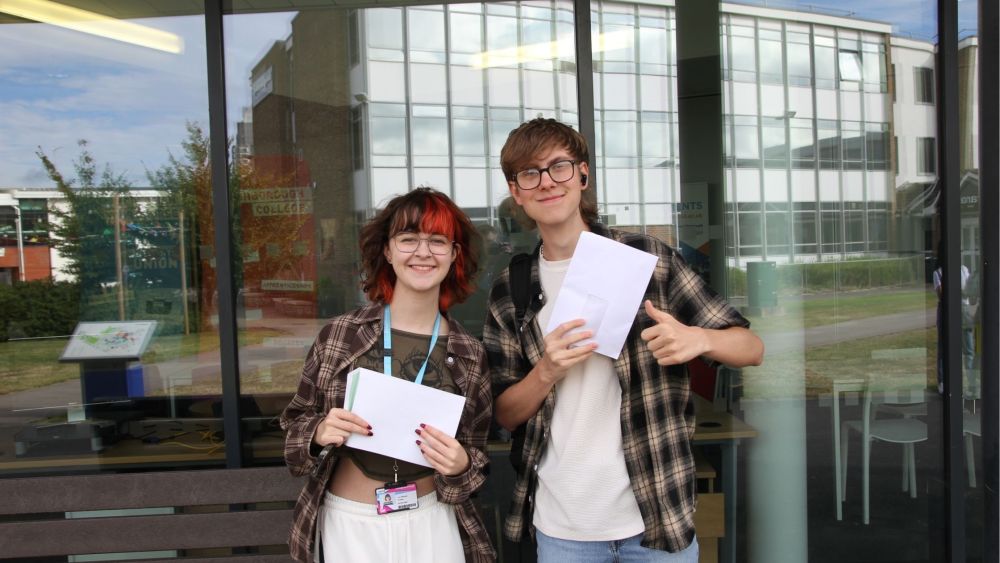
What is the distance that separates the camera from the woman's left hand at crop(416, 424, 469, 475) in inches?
63.4

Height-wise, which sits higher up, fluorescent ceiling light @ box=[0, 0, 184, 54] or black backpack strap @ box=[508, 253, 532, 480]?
fluorescent ceiling light @ box=[0, 0, 184, 54]

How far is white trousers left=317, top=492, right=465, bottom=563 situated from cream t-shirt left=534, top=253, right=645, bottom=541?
0.26 m

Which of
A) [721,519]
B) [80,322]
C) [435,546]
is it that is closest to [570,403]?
[435,546]

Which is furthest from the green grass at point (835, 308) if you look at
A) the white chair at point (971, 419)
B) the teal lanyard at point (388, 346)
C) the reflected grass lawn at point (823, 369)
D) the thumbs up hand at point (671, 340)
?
the teal lanyard at point (388, 346)

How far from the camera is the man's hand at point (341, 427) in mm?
1598

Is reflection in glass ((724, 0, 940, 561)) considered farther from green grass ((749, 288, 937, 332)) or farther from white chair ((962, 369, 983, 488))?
white chair ((962, 369, 983, 488))

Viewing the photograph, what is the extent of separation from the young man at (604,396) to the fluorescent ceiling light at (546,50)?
185 cm

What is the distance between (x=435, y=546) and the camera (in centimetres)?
171

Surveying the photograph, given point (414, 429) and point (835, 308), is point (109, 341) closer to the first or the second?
point (414, 429)

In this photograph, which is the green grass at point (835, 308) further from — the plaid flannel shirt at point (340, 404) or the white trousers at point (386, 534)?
the white trousers at point (386, 534)

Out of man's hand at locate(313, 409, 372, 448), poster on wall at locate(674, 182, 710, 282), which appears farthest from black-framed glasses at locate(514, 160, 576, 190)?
poster on wall at locate(674, 182, 710, 282)

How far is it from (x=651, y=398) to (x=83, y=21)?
500 cm

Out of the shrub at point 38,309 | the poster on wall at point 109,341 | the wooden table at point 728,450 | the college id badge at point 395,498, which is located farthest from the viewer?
the shrub at point 38,309

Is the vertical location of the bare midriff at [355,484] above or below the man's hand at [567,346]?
below
